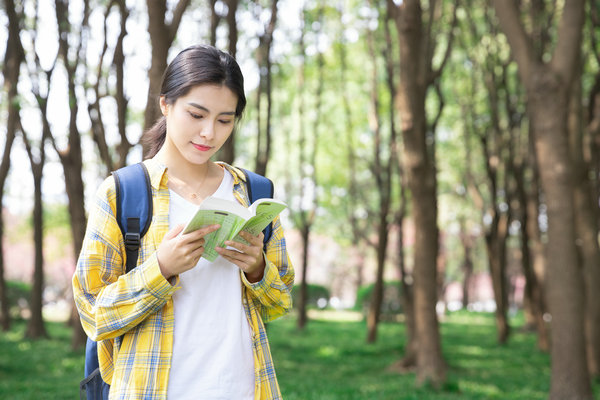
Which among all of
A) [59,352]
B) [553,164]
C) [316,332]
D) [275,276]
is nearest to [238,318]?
[275,276]

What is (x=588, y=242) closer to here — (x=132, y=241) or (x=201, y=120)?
(x=201, y=120)

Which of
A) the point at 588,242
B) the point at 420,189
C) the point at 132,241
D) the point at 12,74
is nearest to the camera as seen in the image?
the point at 132,241

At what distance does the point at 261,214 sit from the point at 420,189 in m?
7.28

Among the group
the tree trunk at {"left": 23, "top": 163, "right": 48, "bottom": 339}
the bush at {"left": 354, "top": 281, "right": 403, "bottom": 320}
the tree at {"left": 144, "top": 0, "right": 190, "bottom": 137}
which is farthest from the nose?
the bush at {"left": 354, "top": 281, "right": 403, "bottom": 320}

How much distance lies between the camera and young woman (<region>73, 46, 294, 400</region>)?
83.5 inches

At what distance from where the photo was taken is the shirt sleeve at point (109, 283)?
210cm

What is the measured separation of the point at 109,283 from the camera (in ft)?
7.24

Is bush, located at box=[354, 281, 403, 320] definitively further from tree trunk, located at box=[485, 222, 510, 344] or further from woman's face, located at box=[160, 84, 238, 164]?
woman's face, located at box=[160, 84, 238, 164]

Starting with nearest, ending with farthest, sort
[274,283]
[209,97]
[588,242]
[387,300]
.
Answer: [209,97]
[274,283]
[588,242]
[387,300]

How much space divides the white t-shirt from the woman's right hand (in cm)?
13

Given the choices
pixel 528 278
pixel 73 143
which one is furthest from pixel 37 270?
pixel 528 278

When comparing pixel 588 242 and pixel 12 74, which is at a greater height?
pixel 12 74

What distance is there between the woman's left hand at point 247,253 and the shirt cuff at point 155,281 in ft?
0.65

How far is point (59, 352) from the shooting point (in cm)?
1277
